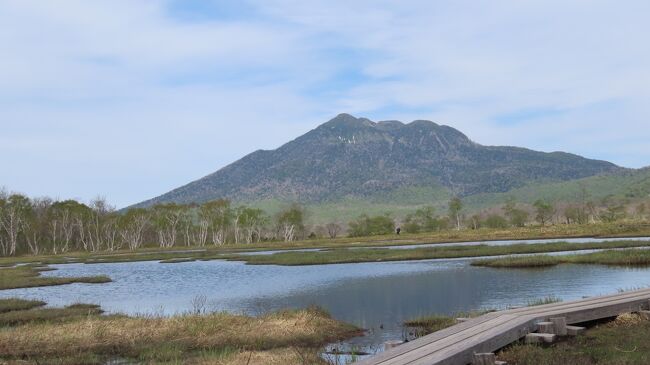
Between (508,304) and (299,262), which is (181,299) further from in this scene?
(299,262)

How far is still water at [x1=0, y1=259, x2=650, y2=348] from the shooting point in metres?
30.2

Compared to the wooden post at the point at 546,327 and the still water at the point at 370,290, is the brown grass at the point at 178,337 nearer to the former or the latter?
the still water at the point at 370,290

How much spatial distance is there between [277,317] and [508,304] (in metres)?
11.8

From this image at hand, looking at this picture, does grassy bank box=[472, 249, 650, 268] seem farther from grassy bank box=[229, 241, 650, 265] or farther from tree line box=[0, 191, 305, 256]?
tree line box=[0, 191, 305, 256]

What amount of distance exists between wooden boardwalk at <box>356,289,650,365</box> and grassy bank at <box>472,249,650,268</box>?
26875 millimetres

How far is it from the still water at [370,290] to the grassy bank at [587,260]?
2609 mm

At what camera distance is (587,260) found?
163ft

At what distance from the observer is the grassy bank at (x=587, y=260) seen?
46625mm

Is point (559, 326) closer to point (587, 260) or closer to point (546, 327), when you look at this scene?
point (546, 327)

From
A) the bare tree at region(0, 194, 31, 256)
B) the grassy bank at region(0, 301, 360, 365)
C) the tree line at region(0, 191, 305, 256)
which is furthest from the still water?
the tree line at region(0, 191, 305, 256)

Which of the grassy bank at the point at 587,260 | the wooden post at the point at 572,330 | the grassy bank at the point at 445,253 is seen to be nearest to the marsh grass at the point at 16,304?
the wooden post at the point at 572,330

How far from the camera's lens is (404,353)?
13.6 meters

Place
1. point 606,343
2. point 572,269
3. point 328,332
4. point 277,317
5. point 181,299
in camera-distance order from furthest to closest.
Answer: point 572,269 < point 181,299 < point 277,317 < point 328,332 < point 606,343

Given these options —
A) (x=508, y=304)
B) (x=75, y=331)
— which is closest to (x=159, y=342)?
(x=75, y=331)
